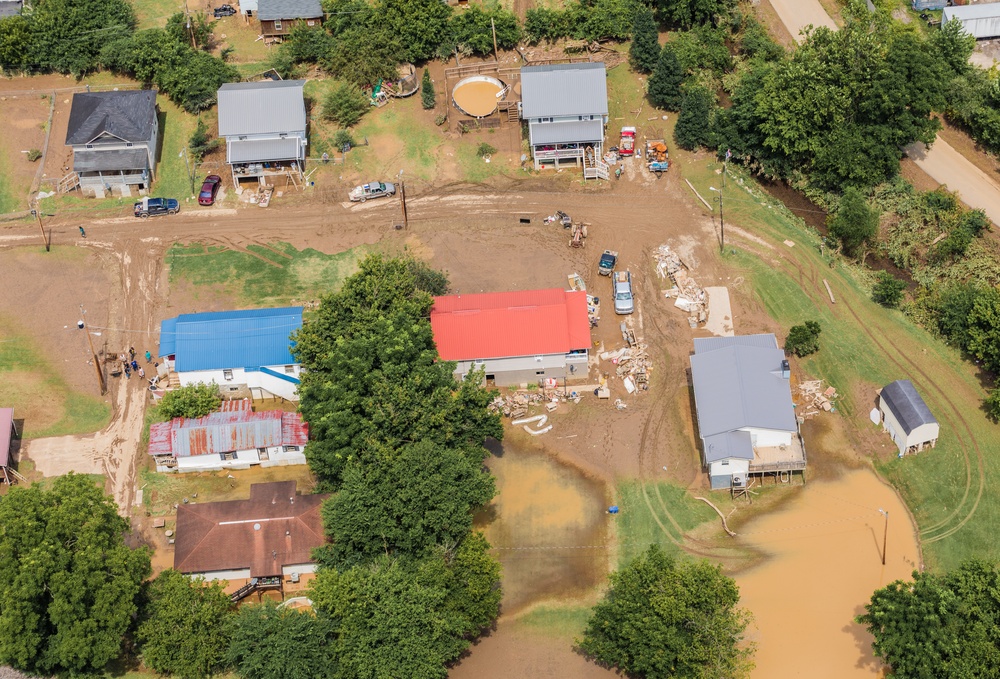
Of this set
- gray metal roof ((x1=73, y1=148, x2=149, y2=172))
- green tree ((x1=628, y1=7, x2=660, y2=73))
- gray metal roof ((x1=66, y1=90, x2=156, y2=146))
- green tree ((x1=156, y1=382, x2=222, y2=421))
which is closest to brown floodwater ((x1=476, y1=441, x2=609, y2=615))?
green tree ((x1=156, y1=382, x2=222, y2=421))

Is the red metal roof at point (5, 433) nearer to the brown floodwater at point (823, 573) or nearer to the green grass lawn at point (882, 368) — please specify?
the brown floodwater at point (823, 573)

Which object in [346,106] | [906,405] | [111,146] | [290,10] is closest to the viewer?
[906,405]

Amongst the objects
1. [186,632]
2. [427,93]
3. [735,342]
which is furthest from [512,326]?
[186,632]

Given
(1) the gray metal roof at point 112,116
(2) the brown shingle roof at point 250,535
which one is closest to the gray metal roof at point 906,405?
(2) the brown shingle roof at point 250,535

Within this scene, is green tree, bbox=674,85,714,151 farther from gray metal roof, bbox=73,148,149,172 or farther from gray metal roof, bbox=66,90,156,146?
gray metal roof, bbox=73,148,149,172

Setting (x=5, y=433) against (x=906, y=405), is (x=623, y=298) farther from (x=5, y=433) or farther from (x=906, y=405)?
(x=5, y=433)

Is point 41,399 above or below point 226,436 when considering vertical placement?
below
